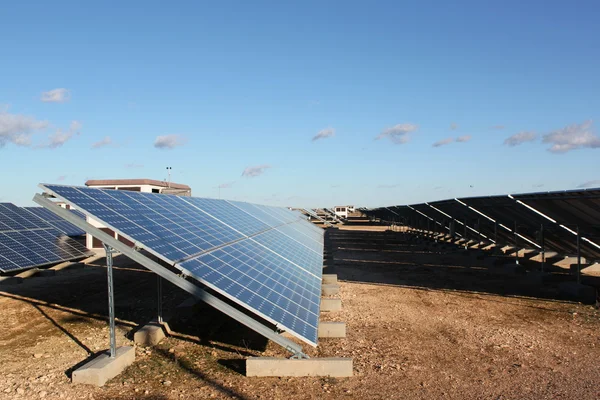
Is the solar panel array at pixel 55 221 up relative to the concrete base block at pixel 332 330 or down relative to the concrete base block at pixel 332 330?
up

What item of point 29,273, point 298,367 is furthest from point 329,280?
point 29,273

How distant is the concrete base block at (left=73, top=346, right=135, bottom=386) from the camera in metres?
6.93

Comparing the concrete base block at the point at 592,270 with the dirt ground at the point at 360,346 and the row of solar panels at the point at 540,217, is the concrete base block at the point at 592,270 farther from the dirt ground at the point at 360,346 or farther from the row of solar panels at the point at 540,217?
the dirt ground at the point at 360,346

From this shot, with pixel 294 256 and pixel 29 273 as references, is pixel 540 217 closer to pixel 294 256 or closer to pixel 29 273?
pixel 294 256

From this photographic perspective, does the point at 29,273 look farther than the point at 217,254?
Yes

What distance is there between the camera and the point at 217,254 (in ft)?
29.2

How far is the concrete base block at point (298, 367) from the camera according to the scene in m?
7.36

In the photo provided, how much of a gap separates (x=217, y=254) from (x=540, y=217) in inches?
512

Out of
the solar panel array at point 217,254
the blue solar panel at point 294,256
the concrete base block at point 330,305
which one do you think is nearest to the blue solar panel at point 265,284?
the solar panel array at point 217,254

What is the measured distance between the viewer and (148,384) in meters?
7.04

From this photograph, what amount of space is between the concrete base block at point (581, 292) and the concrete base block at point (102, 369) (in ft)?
41.0

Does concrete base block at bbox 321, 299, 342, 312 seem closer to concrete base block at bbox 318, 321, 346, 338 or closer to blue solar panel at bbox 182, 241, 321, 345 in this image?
blue solar panel at bbox 182, 241, 321, 345

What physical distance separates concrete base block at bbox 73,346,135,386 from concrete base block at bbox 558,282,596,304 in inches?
493

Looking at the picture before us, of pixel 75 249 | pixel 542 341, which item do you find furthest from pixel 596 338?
pixel 75 249
